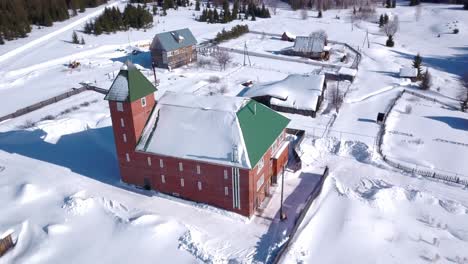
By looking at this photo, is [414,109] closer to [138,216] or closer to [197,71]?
[197,71]

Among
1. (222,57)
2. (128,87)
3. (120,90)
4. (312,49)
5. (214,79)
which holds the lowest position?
(214,79)

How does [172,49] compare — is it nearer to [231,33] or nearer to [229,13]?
[231,33]

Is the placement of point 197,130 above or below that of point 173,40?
below

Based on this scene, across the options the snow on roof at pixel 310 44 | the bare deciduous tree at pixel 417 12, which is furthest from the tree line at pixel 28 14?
the bare deciduous tree at pixel 417 12

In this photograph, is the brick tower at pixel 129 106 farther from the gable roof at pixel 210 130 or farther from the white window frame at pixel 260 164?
the white window frame at pixel 260 164

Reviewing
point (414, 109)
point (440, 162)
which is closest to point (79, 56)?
point (414, 109)

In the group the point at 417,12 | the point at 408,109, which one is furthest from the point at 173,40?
the point at 417,12

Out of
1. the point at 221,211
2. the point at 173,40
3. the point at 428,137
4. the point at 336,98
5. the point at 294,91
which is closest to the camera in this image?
the point at 221,211
